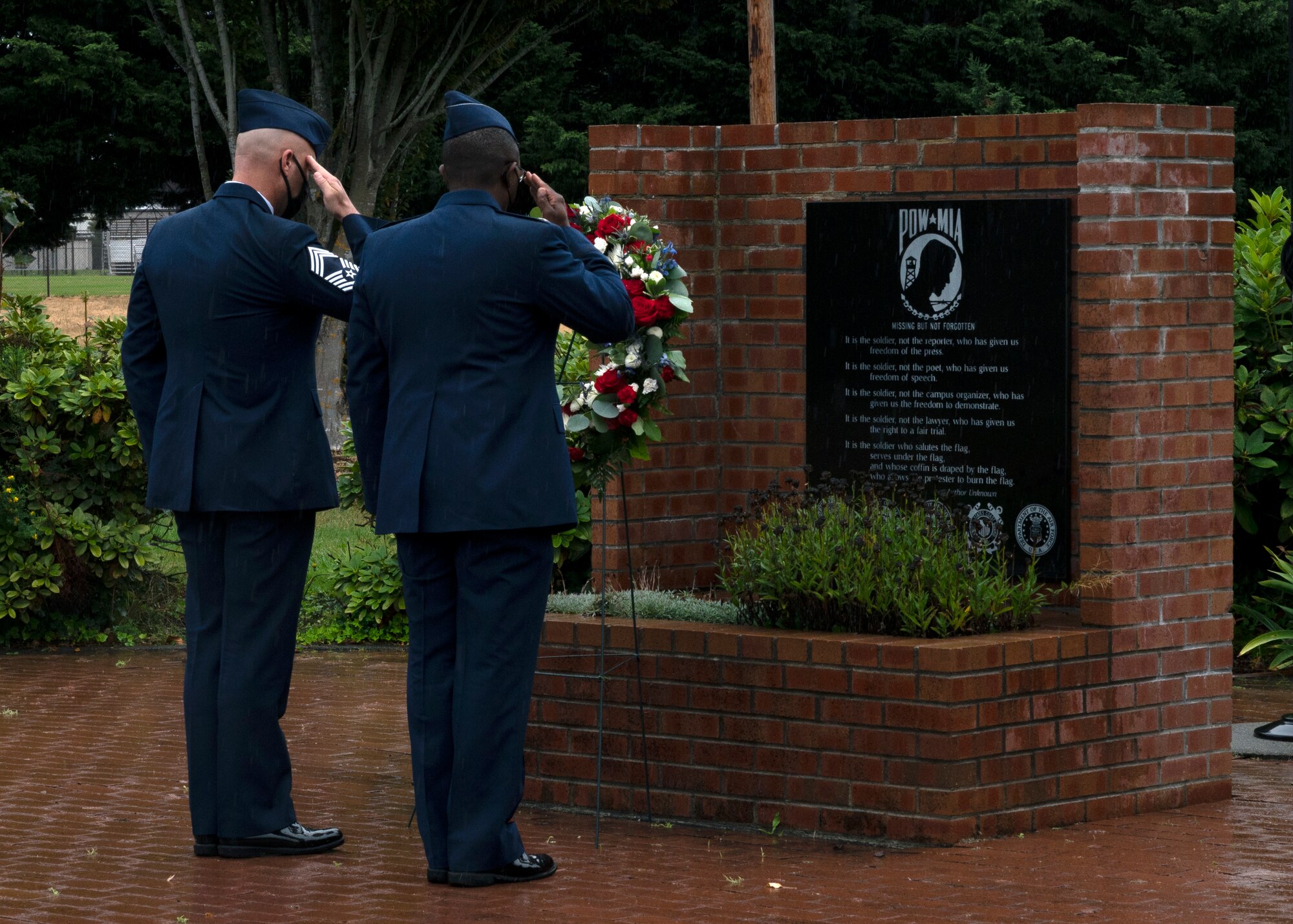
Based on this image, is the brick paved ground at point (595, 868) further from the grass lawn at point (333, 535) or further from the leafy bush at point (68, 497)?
A: the grass lawn at point (333, 535)

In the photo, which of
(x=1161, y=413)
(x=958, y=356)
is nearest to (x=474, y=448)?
(x=958, y=356)

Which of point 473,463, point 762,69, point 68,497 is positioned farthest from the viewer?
point 762,69

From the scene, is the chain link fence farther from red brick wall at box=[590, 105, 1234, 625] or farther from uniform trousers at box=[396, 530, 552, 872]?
uniform trousers at box=[396, 530, 552, 872]

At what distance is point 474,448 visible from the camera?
521 centimetres

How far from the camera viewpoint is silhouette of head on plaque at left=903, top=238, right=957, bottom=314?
6.57m

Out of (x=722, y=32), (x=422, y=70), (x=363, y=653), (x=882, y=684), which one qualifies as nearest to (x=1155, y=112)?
(x=882, y=684)

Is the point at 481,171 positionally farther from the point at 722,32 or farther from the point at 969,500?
the point at 722,32

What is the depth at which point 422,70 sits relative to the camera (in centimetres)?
2236

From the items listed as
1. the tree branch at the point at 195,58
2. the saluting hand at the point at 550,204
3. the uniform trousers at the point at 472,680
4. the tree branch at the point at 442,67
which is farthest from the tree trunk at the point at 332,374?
the uniform trousers at the point at 472,680

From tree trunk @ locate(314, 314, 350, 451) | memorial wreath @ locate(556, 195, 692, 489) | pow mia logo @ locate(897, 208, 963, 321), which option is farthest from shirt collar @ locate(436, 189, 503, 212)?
tree trunk @ locate(314, 314, 350, 451)

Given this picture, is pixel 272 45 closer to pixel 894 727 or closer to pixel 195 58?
pixel 195 58

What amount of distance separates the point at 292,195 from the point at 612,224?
3.44 ft

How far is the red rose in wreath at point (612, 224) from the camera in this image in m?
6.09

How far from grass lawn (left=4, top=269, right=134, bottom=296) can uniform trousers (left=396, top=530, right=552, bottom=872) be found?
42.0 meters
